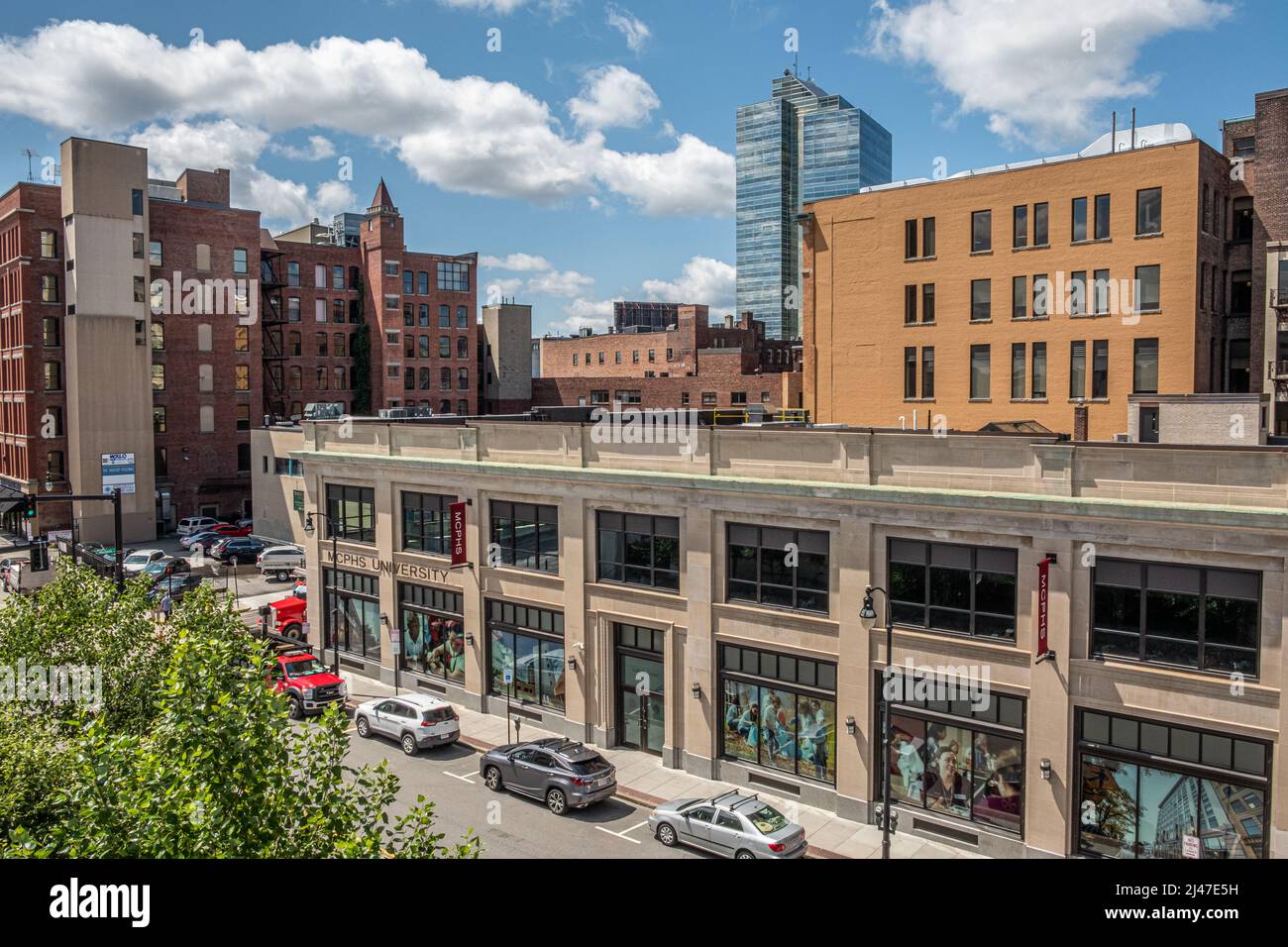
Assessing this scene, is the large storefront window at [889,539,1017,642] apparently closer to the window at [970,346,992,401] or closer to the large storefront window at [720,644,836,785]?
the large storefront window at [720,644,836,785]

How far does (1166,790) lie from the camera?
20.3 meters

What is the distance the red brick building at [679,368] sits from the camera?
93.4 meters

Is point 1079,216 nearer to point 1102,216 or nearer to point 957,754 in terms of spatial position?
point 1102,216

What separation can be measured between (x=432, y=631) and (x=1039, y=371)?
95.0 ft

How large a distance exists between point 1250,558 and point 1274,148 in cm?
4306

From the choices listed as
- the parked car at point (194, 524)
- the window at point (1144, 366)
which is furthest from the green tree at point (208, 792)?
the parked car at point (194, 524)

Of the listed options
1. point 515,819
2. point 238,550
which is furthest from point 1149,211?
point 238,550

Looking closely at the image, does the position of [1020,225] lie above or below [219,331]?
above

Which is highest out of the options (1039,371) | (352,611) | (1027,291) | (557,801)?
(1027,291)

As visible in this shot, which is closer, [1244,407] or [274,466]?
[1244,407]

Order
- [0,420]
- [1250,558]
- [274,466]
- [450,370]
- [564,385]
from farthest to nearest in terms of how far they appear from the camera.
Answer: [564,385], [450,370], [0,420], [274,466], [1250,558]

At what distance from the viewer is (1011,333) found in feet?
143
